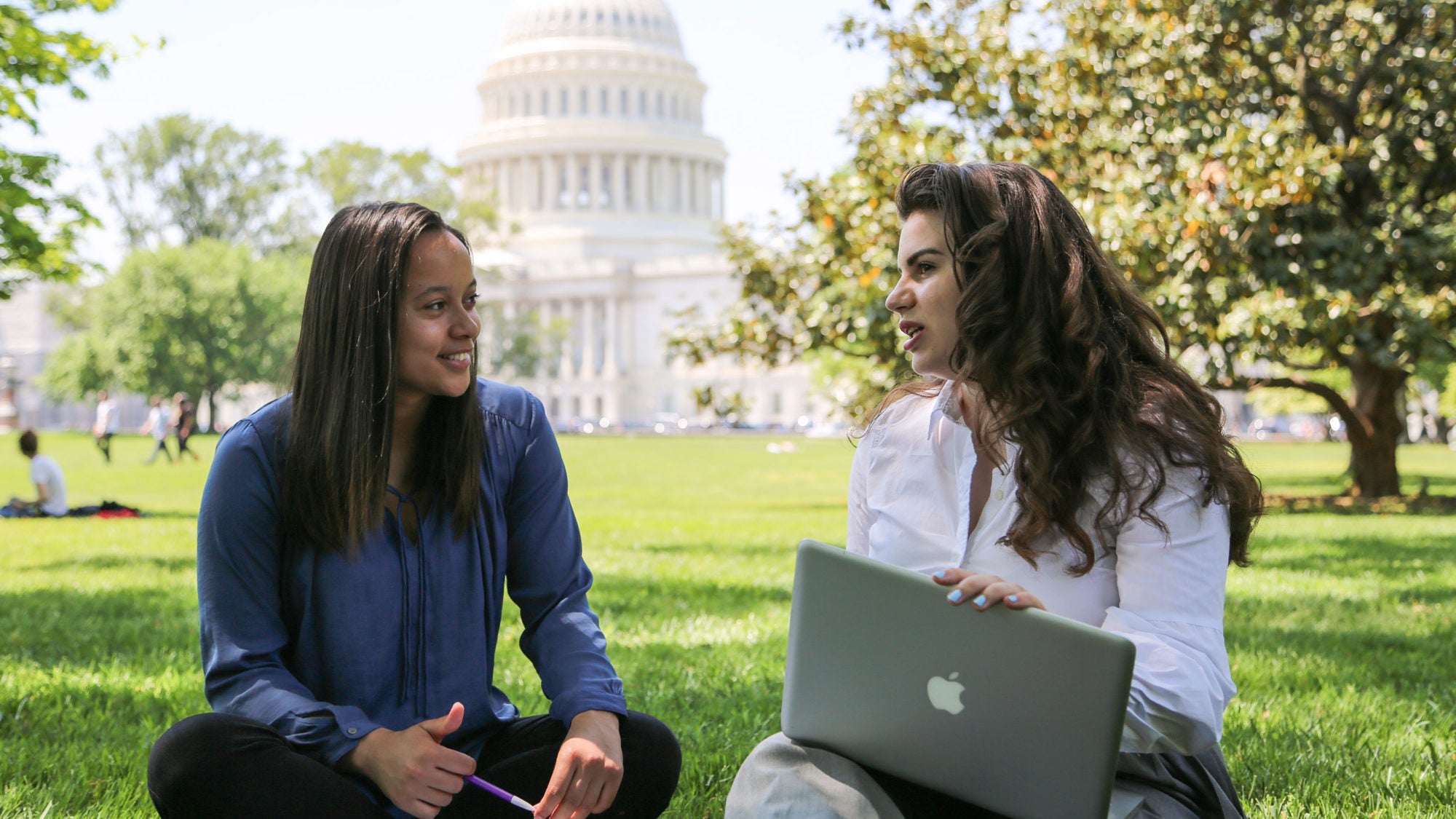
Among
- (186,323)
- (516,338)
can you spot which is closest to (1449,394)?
(186,323)

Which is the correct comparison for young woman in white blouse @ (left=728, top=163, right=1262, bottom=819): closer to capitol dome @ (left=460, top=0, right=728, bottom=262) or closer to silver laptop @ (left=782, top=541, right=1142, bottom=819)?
silver laptop @ (left=782, top=541, right=1142, bottom=819)

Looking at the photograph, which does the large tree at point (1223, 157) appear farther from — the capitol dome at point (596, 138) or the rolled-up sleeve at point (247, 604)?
A: the capitol dome at point (596, 138)

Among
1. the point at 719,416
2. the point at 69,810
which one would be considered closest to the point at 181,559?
the point at 69,810

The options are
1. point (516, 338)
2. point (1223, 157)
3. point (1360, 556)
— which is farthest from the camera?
point (516, 338)

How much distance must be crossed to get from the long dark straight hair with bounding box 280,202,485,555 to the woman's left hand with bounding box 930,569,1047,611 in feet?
3.16

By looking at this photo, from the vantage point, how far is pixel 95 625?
5527 millimetres

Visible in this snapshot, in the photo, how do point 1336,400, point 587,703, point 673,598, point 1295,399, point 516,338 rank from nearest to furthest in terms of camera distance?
point 587,703, point 673,598, point 1336,400, point 1295,399, point 516,338

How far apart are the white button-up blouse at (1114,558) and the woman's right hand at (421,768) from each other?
756mm

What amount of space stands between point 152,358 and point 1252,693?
44.5 m

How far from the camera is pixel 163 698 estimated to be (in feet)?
13.3

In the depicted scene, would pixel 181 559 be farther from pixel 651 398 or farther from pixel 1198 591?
pixel 651 398

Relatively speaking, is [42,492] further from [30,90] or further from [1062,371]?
[1062,371]

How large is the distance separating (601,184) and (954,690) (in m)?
90.6

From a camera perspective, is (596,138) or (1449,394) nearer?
(1449,394)
